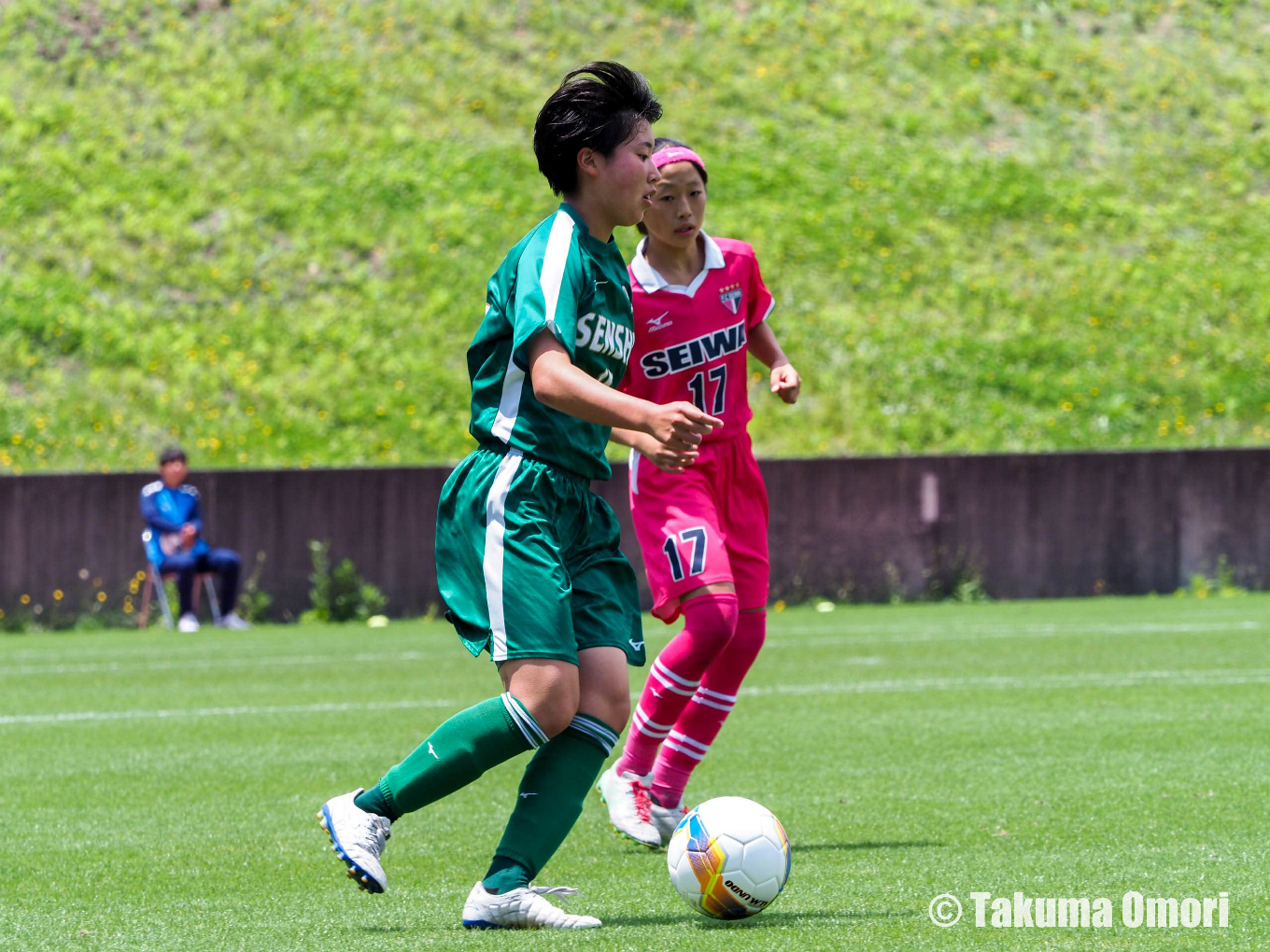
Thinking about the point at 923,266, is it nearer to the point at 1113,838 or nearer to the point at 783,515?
the point at 783,515

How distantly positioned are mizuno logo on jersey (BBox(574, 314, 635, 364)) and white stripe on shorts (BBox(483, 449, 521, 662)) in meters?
0.33

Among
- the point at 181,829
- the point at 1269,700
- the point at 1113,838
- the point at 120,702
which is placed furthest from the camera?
the point at 120,702

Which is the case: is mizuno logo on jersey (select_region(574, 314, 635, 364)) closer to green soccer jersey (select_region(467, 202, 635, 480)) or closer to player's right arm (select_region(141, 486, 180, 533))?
green soccer jersey (select_region(467, 202, 635, 480))

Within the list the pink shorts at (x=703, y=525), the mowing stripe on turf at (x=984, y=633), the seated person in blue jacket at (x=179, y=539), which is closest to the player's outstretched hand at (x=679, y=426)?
the pink shorts at (x=703, y=525)

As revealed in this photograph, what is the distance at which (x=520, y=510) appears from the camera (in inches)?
140

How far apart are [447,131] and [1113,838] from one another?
2222 cm

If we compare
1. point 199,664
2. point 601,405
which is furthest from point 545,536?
point 199,664

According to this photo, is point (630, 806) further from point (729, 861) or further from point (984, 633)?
point (984, 633)

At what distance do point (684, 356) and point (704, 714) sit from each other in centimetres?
117

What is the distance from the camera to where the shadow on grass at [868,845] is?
14.8 feet

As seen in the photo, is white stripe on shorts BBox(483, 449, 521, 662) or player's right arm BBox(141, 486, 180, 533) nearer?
white stripe on shorts BBox(483, 449, 521, 662)

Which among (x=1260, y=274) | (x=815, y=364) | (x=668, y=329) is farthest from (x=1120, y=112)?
(x=668, y=329)

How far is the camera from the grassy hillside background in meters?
20.2

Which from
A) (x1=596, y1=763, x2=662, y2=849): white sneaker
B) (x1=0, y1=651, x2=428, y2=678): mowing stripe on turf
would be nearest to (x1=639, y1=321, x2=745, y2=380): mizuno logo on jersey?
(x1=596, y1=763, x2=662, y2=849): white sneaker
